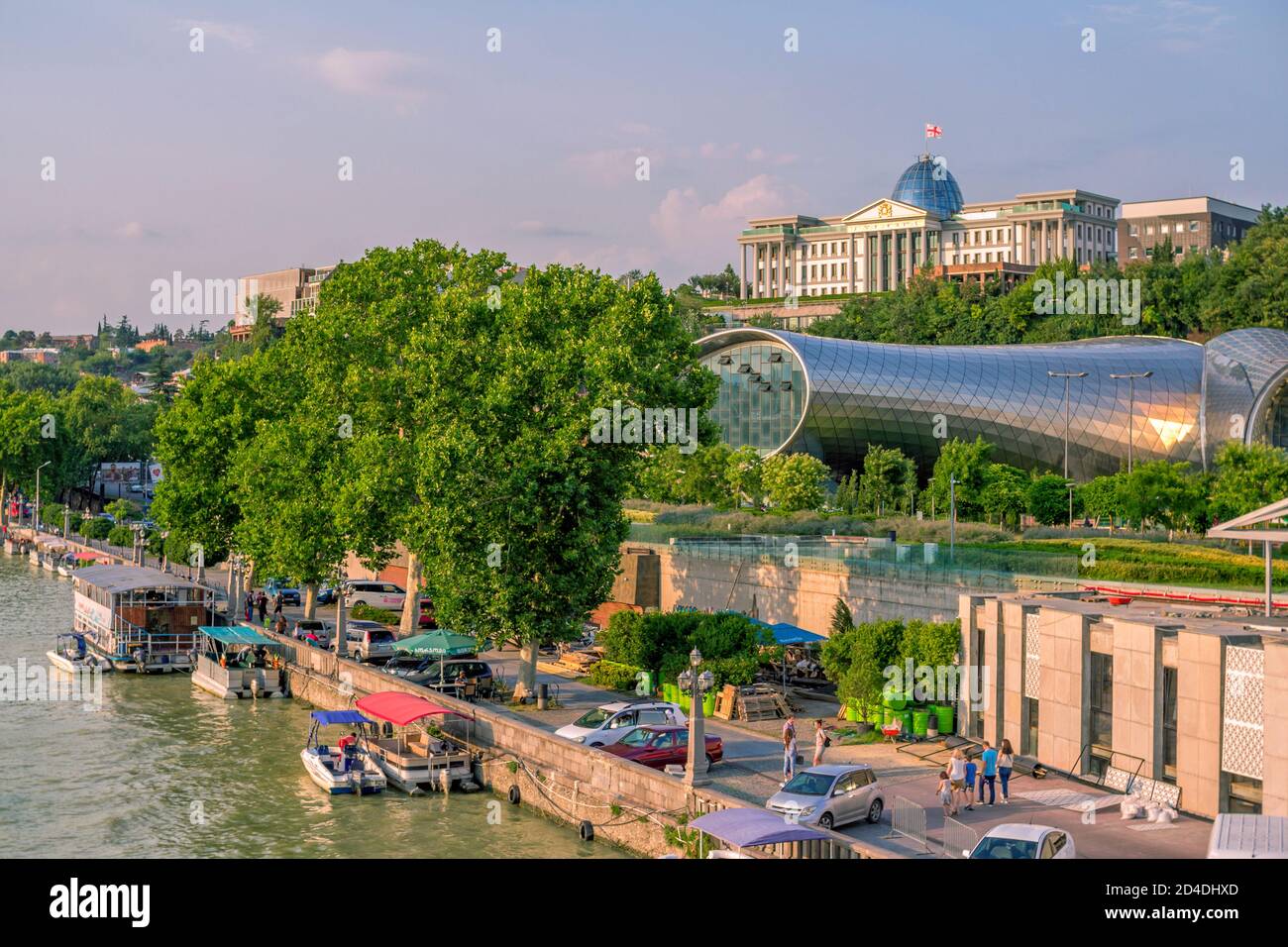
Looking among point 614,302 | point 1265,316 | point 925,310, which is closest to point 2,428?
point 925,310

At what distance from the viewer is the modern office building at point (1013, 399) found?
84.3 m

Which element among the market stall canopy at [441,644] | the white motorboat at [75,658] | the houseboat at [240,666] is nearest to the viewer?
the market stall canopy at [441,644]

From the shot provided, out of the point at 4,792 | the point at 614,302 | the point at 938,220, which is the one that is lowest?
the point at 4,792

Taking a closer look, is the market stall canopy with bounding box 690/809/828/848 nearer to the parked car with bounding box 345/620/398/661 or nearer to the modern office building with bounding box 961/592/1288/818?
the modern office building with bounding box 961/592/1288/818

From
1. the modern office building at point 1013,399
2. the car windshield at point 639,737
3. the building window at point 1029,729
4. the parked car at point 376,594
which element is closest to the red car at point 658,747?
the car windshield at point 639,737

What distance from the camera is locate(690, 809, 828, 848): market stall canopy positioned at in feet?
59.0

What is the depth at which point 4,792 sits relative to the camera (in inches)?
1123

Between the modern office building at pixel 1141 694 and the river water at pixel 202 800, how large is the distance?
8.13m

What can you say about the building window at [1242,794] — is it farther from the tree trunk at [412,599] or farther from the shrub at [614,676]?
the tree trunk at [412,599]

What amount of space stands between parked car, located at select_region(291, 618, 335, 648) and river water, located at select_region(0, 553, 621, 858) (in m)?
6.13

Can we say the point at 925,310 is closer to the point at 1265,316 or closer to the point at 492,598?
the point at 1265,316

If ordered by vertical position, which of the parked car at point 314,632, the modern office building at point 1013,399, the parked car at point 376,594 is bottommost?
the parked car at point 314,632

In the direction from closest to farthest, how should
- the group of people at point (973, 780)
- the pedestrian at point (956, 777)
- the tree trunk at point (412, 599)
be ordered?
the group of people at point (973, 780)
the pedestrian at point (956, 777)
the tree trunk at point (412, 599)
